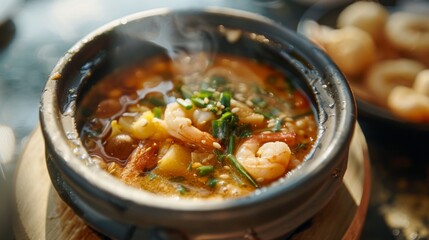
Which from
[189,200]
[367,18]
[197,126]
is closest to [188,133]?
[197,126]

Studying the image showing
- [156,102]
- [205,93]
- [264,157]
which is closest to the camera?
[264,157]

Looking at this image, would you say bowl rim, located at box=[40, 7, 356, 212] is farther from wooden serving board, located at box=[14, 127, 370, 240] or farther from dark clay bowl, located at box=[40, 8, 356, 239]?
wooden serving board, located at box=[14, 127, 370, 240]

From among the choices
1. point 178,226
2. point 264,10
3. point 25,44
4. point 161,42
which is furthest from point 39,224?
point 264,10

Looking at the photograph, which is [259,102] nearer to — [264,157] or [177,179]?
[264,157]

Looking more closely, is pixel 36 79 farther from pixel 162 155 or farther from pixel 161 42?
pixel 162 155

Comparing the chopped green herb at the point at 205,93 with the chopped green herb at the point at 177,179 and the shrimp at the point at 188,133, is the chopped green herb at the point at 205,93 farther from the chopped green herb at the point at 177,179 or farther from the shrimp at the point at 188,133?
the chopped green herb at the point at 177,179
